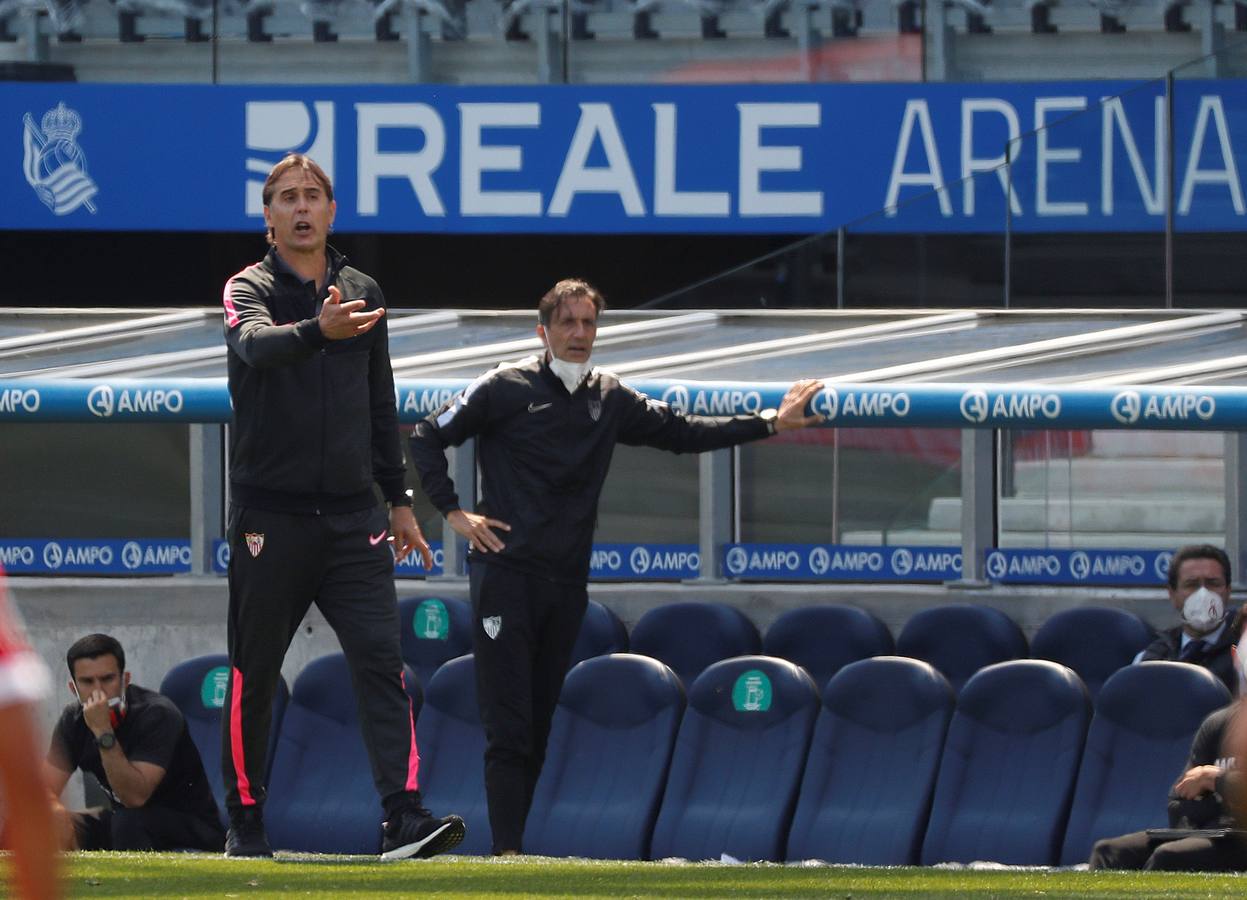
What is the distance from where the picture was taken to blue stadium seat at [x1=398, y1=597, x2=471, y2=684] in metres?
9.73

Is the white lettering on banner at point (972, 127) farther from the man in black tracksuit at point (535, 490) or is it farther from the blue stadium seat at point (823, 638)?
the man in black tracksuit at point (535, 490)

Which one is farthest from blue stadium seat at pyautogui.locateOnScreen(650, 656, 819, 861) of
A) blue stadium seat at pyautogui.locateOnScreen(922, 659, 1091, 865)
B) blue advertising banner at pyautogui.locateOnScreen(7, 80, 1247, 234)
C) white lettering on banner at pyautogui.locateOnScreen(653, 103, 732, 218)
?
white lettering on banner at pyautogui.locateOnScreen(653, 103, 732, 218)

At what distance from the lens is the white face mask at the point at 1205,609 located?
816cm

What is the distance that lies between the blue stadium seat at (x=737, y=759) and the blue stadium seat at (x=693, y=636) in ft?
2.54

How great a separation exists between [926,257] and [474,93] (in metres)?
5.84

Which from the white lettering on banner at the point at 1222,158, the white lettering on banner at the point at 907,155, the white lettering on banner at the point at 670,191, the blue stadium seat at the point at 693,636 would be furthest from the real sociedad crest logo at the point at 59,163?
the white lettering on banner at the point at 1222,158

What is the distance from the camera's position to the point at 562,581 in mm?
6539

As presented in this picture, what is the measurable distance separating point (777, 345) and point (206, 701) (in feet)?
9.88

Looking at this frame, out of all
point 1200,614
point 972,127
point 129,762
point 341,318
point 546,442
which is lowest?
point 129,762

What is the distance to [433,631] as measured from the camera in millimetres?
9789

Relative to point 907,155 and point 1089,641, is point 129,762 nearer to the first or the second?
point 1089,641

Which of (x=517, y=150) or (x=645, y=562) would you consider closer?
(x=645, y=562)

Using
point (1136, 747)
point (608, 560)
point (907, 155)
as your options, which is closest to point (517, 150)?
point (907, 155)

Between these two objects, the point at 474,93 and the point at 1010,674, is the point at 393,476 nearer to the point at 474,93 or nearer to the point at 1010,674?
the point at 1010,674
